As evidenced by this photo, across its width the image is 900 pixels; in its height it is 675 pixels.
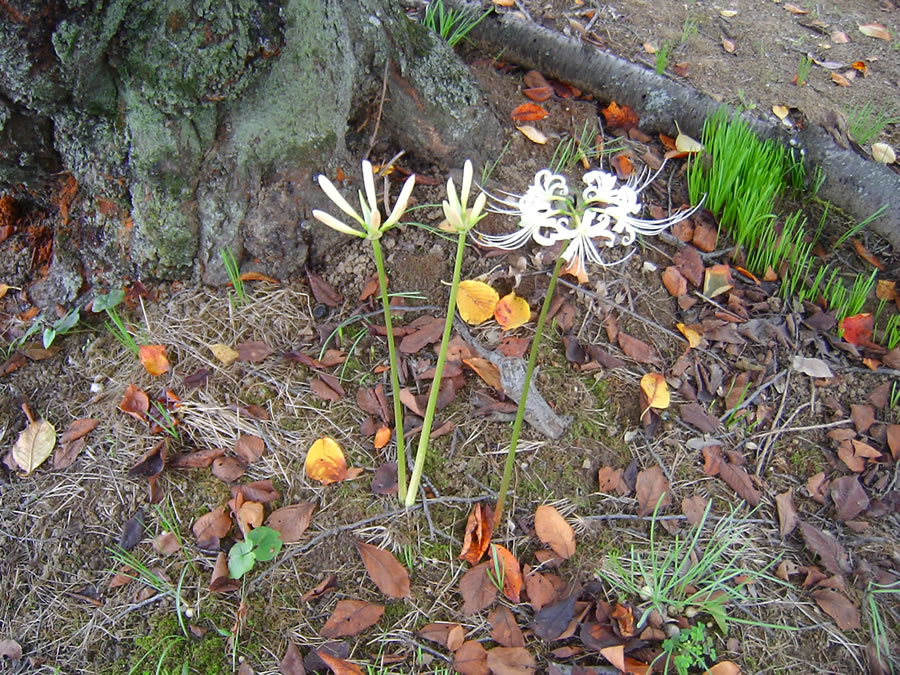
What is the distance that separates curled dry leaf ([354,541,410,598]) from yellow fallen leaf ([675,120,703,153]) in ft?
6.38

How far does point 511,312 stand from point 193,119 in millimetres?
1117

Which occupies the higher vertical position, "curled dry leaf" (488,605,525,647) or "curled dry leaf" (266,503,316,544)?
"curled dry leaf" (266,503,316,544)

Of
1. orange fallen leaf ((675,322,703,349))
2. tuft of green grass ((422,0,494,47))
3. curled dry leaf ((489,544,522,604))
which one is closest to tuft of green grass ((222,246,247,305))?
curled dry leaf ((489,544,522,604))

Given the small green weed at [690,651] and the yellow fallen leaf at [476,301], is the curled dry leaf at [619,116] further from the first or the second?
the small green weed at [690,651]

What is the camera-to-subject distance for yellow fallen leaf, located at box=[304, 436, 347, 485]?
1.81m

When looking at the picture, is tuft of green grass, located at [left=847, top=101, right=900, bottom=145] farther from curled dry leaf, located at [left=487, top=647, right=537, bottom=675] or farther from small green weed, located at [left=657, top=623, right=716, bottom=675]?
curled dry leaf, located at [left=487, top=647, right=537, bottom=675]

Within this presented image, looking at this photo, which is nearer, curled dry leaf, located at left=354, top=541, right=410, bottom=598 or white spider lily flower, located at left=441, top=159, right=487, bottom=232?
white spider lily flower, located at left=441, top=159, right=487, bottom=232

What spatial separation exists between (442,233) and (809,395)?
4.30 feet

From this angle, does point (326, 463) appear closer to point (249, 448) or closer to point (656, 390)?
point (249, 448)

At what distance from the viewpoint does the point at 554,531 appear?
1.76 metres

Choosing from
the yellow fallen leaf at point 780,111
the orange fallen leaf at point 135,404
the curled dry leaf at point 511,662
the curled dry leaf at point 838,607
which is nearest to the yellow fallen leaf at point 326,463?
the orange fallen leaf at point 135,404

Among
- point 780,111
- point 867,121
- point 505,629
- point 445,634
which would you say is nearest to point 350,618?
point 445,634

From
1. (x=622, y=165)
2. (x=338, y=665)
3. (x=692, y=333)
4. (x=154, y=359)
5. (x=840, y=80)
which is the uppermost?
(x=840, y=80)

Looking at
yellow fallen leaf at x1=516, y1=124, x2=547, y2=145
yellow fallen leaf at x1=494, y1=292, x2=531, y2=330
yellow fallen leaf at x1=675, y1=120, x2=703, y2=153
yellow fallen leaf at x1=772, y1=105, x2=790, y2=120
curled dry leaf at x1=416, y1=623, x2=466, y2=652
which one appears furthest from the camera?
yellow fallen leaf at x1=772, y1=105, x2=790, y2=120
